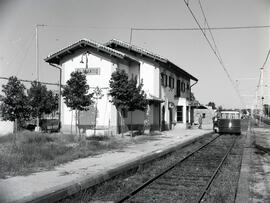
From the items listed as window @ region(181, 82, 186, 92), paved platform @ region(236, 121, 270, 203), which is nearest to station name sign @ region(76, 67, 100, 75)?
paved platform @ region(236, 121, 270, 203)

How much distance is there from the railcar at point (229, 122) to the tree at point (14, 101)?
1860 cm

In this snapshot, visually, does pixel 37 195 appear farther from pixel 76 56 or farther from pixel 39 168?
pixel 76 56

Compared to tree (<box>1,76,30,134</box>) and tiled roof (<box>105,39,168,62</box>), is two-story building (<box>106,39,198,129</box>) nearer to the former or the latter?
tiled roof (<box>105,39,168,62</box>)

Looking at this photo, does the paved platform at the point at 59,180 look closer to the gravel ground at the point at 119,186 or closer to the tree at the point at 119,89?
the gravel ground at the point at 119,186

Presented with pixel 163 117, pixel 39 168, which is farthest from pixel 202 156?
pixel 163 117

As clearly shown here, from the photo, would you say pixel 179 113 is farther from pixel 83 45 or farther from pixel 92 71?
pixel 83 45

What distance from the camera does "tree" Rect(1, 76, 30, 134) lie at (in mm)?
21609

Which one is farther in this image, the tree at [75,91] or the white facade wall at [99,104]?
the white facade wall at [99,104]

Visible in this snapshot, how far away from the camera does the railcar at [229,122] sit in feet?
110

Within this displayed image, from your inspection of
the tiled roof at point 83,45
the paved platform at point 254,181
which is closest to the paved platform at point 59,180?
the paved platform at point 254,181

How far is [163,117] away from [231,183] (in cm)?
2308

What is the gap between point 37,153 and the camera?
13414mm

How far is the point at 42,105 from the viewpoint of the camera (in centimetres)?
2427

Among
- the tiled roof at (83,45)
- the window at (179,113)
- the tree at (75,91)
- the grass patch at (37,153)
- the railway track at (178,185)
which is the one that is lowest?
the railway track at (178,185)
